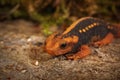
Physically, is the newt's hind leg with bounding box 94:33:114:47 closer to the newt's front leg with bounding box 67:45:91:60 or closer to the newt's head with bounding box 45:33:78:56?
the newt's front leg with bounding box 67:45:91:60

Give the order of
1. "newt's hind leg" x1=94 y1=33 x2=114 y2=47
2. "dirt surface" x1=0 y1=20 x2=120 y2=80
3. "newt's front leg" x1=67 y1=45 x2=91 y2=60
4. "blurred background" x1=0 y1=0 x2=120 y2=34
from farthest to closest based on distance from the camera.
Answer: "blurred background" x1=0 y1=0 x2=120 y2=34 < "newt's hind leg" x1=94 y1=33 x2=114 y2=47 < "newt's front leg" x1=67 y1=45 x2=91 y2=60 < "dirt surface" x1=0 y1=20 x2=120 y2=80

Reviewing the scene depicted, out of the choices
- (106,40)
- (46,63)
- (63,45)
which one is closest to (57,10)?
(106,40)

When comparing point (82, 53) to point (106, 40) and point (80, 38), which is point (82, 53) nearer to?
point (80, 38)

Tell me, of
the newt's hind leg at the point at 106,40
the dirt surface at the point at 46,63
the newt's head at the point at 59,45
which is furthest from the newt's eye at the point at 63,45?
the newt's hind leg at the point at 106,40

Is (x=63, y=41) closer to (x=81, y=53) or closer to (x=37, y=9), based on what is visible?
(x=81, y=53)

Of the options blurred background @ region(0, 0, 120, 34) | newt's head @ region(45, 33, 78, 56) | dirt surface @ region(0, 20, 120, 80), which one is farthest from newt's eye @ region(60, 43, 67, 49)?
blurred background @ region(0, 0, 120, 34)

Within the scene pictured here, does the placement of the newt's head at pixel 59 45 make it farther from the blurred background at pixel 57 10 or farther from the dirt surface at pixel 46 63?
the blurred background at pixel 57 10
